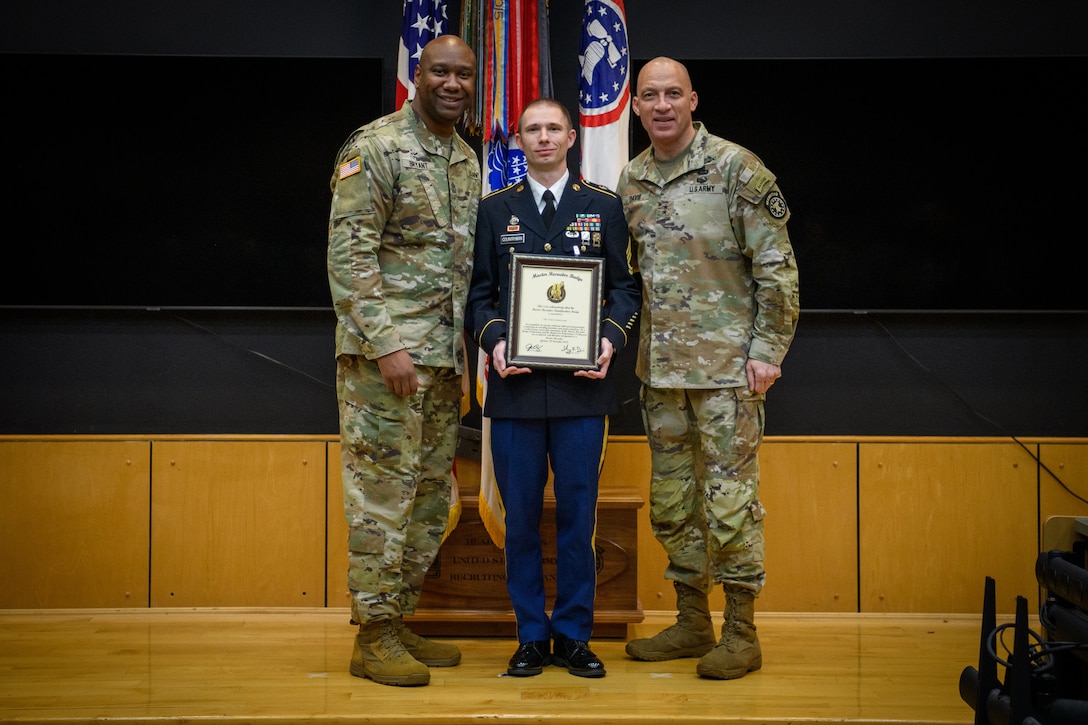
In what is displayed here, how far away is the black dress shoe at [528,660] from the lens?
297 centimetres

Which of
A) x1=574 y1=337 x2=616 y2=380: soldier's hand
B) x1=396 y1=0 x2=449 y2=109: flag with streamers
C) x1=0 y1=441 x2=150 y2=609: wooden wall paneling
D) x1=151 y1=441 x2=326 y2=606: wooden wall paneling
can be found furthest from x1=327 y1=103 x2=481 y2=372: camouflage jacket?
x1=0 y1=441 x2=150 y2=609: wooden wall paneling

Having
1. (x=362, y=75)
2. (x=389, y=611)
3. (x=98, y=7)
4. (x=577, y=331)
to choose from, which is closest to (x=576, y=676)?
(x=389, y=611)

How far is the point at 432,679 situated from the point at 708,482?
980 mm

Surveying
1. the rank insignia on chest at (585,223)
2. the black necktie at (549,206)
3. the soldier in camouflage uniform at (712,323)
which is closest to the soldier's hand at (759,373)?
the soldier in camouflage uniform at (712,323)

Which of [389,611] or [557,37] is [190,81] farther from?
[389,611]

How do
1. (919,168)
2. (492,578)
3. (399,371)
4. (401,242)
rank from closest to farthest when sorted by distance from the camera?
(399,371), (401,242), (492,578), (919,168)

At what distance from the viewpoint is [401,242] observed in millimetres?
2994

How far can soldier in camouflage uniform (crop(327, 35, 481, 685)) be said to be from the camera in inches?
114

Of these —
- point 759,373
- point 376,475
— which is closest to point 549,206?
point 759,373

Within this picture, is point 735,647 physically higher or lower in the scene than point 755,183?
lower

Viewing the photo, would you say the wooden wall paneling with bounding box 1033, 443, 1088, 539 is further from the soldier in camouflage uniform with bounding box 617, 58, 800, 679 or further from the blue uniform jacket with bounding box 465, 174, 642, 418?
the blue uniform jacket with bounding box 465, 174, 642, 418

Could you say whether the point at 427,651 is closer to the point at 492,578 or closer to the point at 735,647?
the point at 492,578

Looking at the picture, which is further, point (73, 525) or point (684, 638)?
point (73, 525)

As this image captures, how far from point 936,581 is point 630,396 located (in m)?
1.33
